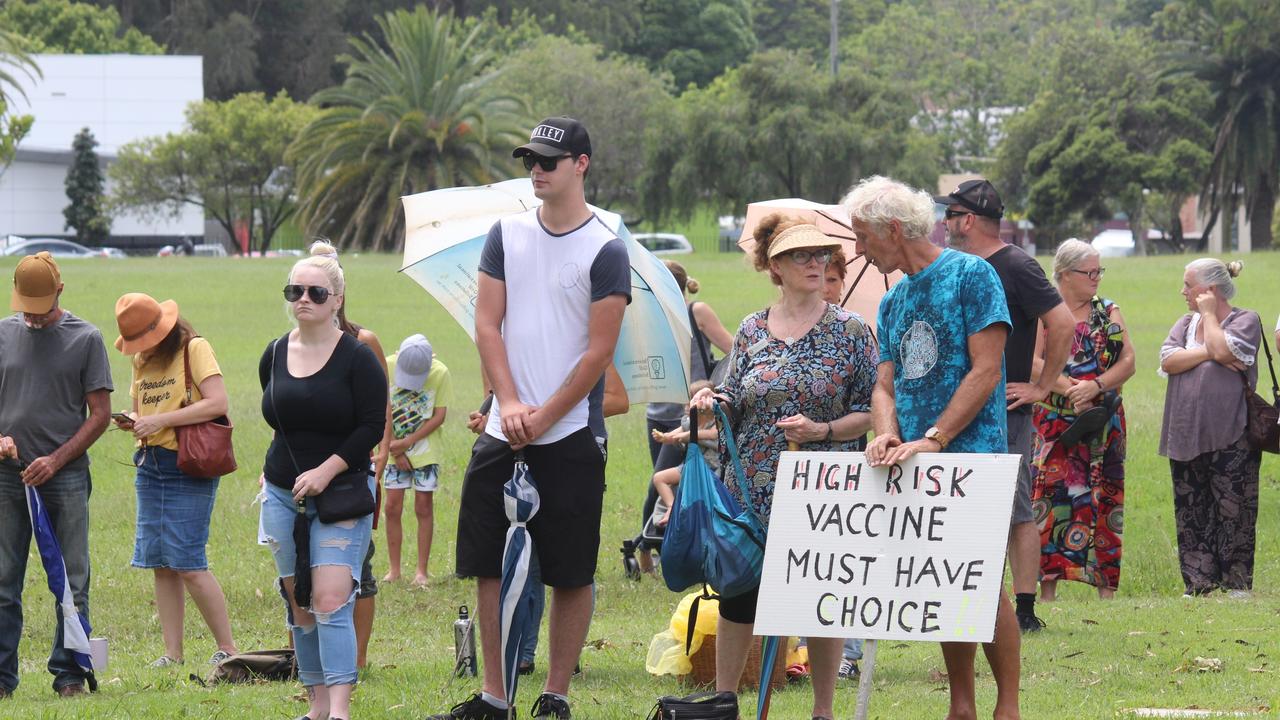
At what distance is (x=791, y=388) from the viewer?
5988 millimetres

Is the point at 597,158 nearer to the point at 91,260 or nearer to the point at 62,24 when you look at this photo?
the point at 91,260

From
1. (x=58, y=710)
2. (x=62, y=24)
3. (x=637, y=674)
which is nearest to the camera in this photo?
(x=58, y=710)

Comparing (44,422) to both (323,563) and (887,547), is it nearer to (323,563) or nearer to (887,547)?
(323,563)

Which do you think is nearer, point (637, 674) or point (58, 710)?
point (58, 710)

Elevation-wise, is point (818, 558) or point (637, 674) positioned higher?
point (818, 558)

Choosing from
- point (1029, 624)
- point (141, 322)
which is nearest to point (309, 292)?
point (141, 322)

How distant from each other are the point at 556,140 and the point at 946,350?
1676mm

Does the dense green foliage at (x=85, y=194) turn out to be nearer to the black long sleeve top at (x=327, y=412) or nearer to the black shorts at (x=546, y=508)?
the black long sleeve top at (x=327, y=412)

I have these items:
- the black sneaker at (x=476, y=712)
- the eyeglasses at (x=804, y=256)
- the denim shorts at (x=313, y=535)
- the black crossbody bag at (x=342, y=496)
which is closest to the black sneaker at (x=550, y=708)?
the black sneaker at (x=476, y=712)

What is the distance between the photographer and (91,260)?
139ft

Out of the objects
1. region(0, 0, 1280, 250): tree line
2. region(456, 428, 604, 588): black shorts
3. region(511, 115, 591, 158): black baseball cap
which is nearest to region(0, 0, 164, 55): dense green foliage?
region(0, 0, 1280, 250): tree line

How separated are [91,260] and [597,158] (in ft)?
75.0

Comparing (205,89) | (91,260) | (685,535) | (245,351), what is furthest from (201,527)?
(205,89)

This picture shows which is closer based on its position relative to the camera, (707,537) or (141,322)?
(707,537)
